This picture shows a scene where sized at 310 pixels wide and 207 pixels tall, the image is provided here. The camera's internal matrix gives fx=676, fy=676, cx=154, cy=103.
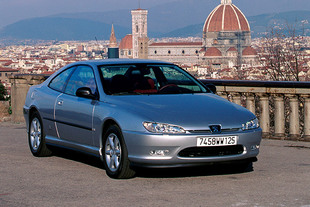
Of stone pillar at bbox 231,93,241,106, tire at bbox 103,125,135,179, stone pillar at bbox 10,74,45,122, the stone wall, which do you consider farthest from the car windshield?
the stone wall

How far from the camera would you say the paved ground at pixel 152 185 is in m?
5.68

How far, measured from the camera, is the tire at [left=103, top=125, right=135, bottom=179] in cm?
669

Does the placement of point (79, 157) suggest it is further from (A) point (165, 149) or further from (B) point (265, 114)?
(B) point (265, 114)

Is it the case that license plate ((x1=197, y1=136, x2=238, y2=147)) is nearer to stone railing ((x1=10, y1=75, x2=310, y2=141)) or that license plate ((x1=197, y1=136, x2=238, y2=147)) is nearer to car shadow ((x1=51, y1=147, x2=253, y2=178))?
car shadow ((x1=51, y1=147, x2=253, y2=178))

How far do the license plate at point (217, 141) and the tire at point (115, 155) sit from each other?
0.76 meters

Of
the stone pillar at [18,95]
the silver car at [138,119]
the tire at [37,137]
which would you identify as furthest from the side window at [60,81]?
the stone pillar at [18,95]

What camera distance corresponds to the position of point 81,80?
794 centimetres

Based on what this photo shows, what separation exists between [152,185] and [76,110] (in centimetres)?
162

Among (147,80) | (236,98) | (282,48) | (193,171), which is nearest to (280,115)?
(236,98)

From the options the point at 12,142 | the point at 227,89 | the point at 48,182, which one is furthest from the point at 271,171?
the point at 12,142

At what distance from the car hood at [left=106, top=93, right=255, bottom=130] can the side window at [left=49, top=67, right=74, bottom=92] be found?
1.29m

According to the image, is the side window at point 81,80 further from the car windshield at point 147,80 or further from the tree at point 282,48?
the tree at point 282,48

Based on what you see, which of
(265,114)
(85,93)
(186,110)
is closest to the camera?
(186,110)

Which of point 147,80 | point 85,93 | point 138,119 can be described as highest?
point 147,80
